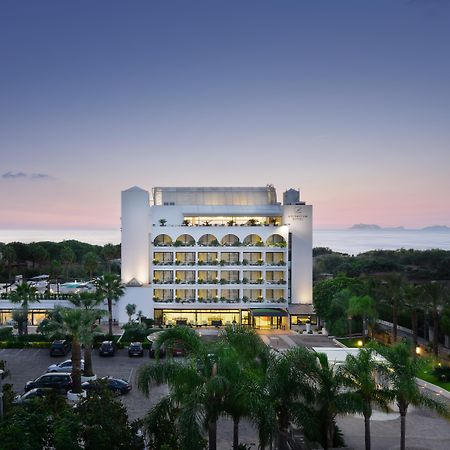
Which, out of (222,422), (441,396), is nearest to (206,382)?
(222,422)

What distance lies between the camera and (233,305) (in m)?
56.2

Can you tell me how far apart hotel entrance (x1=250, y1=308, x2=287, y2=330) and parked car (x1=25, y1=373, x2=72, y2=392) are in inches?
1083

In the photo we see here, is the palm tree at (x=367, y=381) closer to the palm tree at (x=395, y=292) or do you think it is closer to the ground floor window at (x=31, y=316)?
the palm tree at (x=395, y=292)

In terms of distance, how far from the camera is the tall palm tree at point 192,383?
15195mm

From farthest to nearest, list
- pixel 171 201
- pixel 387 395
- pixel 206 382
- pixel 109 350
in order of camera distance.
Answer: pixel 171 201
pixel 109 350
pixel 387 395
pixel 206 382

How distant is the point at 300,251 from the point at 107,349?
92.2 feet

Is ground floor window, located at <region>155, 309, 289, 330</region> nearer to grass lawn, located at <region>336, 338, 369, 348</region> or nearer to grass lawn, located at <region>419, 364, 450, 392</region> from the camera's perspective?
grass lawn, located at <region>336, 338, 369, 348</region>

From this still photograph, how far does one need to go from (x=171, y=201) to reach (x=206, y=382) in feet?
164

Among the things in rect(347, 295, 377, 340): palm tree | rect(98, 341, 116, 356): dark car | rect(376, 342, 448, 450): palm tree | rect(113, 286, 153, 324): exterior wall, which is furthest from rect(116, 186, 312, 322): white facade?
rect(376, 342, 448, 450): palm tree

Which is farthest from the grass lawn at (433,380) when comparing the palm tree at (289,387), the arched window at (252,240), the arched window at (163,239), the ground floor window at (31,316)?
the ground floor window at (31,316)

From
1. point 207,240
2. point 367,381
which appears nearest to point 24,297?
point 207,240

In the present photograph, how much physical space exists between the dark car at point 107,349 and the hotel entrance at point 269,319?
61.7 feet

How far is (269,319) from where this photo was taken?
5469cm

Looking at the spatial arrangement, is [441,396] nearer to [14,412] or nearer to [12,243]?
[14,412]
